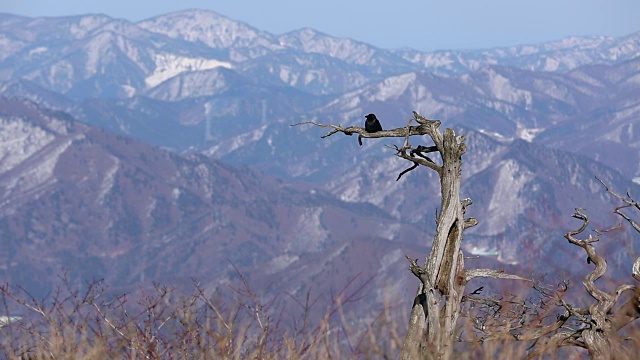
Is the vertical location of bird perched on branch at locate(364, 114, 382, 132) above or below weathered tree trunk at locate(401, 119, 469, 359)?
above

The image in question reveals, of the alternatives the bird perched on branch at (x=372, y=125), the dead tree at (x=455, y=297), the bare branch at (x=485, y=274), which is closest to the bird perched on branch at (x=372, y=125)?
the bird perched on branch at (x=372, y=125)

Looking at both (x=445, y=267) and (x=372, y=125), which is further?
(x=372, y=125)

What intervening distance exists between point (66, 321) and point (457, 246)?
3591 millimetres

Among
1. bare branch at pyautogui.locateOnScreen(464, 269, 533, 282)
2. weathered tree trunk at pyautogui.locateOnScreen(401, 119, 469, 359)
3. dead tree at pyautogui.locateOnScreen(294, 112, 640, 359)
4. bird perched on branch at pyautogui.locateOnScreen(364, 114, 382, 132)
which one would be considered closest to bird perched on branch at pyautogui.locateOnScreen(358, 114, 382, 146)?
bird perched on branch at pyautogui.locateOnScreen(364, 114, 382, 132)

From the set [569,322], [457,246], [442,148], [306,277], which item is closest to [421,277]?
[457,246]

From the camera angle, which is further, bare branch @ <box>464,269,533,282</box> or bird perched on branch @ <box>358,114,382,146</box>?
bird perched on branch @ <box>358,114,382,146</box>

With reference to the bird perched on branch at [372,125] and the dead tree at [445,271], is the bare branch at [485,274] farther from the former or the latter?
the bird perched on branch at [372,125]

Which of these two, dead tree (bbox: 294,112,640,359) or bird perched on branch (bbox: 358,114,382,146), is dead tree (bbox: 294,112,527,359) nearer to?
dead tree (bbox: 294,112,640,359)

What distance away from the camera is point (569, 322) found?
10133mm

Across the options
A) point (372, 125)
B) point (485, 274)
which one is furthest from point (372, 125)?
point (485, 274)

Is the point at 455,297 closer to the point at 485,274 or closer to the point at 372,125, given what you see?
the point at 485,274

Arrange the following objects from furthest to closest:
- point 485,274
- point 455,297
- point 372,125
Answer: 1. point 372,125
2. point 485,274
3. point 455,297

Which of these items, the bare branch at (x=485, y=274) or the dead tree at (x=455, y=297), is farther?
the bare branch at (x=485, y=274)

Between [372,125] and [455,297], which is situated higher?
[372,125]
